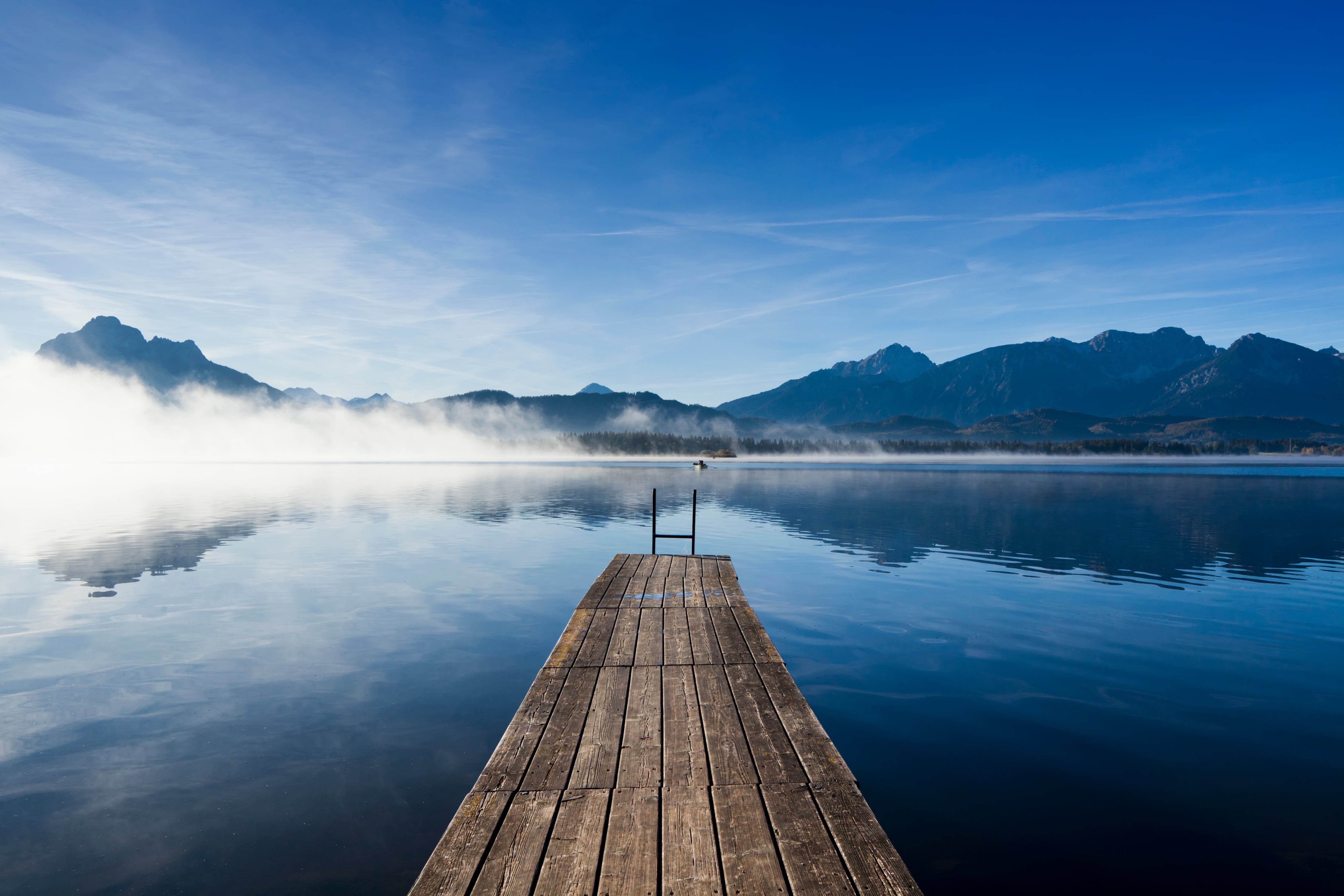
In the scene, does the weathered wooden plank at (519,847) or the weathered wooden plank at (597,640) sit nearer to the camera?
the weathered wooden plank at (519,847)

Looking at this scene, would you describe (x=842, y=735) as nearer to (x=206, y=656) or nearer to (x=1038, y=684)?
(x=1038, y=684)

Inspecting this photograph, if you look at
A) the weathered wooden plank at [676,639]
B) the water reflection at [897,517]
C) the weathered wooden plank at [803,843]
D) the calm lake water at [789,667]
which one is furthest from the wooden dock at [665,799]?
the water reflection at [897,517]

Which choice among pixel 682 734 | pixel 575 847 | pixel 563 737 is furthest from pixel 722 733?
pixel 575 847

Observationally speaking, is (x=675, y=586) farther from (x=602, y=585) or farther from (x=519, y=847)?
(x=519, y=847)

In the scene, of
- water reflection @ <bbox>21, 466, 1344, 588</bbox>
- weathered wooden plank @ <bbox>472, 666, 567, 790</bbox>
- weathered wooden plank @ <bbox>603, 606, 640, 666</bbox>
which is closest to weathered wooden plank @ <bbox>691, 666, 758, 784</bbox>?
weathered wooden plank @ <bbox>603, 606, 640, 666</bbox>

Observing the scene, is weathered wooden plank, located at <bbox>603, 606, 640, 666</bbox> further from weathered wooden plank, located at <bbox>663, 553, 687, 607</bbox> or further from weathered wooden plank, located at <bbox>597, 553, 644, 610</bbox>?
weathered wooden plank, located at <bbox>663, 553, 687, 607</bbox>

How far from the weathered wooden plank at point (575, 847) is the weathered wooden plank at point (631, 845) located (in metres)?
0.07

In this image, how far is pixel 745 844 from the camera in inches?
202

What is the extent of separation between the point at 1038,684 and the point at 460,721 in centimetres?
1070

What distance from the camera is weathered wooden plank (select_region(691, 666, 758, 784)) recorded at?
20.7 feet

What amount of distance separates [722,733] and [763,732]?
1.52ft

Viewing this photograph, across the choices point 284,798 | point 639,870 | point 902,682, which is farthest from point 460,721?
point 902,682

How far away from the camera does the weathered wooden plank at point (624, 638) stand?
10.3m

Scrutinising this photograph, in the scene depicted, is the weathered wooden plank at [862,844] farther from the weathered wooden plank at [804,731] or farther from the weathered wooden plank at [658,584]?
the weathered wooden plank at [658,584]
